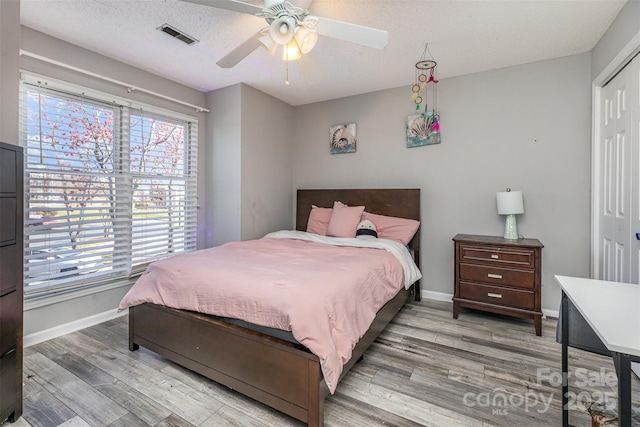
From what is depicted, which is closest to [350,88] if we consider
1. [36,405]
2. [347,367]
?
[347,367]

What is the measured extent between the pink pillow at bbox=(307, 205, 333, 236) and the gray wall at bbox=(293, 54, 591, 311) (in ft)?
1.68

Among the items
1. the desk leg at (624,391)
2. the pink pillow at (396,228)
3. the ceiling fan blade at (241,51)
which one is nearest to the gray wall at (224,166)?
the ceiling fan blade at (241,51)

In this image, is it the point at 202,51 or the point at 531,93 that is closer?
the point at 202,51

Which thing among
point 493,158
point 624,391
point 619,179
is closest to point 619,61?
point 619,179

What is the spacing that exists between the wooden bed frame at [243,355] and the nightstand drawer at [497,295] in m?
0.85

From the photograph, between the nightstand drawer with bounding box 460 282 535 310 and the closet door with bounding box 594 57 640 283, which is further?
the nightstand drawer with bounding box 460 282 535 310

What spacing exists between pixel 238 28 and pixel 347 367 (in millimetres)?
2581

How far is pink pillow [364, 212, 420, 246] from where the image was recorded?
3.22m

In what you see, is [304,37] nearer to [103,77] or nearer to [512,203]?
[103,77]

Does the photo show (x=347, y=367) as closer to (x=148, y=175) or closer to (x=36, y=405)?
(x=36, y=405)

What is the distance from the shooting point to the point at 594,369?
1980 mm

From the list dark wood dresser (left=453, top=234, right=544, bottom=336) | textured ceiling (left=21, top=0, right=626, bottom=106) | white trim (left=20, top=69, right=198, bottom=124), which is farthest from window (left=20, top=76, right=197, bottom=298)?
dark wood dresser (left=453, top=234, right=544, bottom=336)

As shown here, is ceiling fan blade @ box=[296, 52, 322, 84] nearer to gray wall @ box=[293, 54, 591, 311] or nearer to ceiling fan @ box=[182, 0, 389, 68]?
ceiling fan @ box=[182, 0, 389, 68]

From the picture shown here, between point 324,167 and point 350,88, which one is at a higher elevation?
point 350,88
